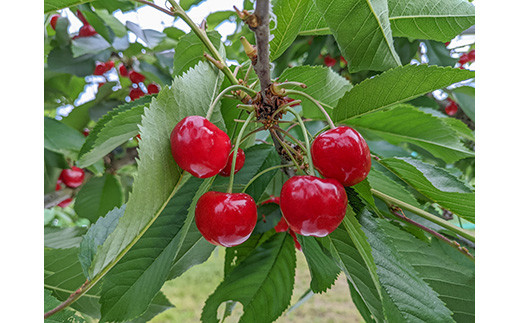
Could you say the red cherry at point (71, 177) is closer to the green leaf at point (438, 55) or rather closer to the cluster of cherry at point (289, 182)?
the cluster of cherry at point (289, 182)

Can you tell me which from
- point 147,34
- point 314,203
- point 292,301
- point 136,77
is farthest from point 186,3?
point 292,301

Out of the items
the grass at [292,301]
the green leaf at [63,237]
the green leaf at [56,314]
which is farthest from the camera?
the grass at [292,301]

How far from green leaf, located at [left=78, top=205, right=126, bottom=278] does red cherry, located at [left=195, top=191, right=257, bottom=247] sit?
0.54 feet

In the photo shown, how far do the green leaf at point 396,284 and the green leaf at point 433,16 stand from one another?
329 mm

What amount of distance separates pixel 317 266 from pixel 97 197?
1.06 metres

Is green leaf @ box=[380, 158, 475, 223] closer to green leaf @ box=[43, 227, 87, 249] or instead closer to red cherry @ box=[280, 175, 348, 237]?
red cherry @ box=[280, 175, 348, 237]

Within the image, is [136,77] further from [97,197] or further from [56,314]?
[56,314]

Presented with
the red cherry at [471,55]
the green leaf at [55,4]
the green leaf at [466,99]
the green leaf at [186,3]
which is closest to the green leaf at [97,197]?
the green leaf at [186,3]

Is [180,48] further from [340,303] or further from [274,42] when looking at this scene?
[340,303]

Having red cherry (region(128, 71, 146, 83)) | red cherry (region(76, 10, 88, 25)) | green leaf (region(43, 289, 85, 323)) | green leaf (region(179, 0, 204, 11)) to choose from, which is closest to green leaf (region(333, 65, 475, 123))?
green leaf (region(43, 289, 85, 323))

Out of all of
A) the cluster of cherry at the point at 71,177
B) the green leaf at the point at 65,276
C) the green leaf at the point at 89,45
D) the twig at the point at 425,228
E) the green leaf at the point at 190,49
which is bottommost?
the cluster of cherry at the point at 71,177

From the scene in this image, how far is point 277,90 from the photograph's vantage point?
1.70 ft

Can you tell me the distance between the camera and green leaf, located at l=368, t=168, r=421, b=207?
2.10 ft

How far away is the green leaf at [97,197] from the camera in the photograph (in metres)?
1.40
